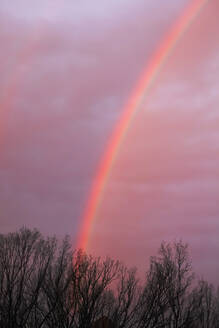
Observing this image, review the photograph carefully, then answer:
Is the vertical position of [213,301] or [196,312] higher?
[213,301]

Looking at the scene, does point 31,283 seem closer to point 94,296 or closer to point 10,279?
point 10,279

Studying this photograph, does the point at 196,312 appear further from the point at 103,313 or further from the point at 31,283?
the point at 31,283

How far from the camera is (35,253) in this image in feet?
119

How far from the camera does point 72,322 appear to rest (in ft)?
120

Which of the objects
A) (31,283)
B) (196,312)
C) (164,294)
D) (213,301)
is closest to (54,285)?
(31,283)

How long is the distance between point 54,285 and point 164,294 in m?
10.8

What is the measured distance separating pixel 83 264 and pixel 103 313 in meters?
6.70

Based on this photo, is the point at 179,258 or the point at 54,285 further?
the point at 179,258

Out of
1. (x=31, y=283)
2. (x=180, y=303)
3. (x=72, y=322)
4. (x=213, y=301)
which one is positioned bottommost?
(x=72, y=322)

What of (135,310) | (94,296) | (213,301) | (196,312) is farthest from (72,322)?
(213,301)

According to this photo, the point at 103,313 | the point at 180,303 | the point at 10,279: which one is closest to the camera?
the point at 10,279

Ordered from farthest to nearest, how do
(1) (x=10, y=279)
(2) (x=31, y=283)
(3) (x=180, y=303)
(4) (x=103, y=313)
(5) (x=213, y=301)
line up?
(5) (x=213, y=301) → (3) (x=180, y=303) → (4) (x=103, y=313) → (2) (x=31, y=283) → (1) (x=10, y=279)

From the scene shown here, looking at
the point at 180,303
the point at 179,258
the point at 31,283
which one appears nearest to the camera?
the point at 31,283

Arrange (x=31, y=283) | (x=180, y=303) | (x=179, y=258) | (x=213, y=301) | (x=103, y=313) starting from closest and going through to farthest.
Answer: (x=31, y=283)
(x=103, y=313)
(x=180, y=303)
(x=179, y=258)
(x=213, y=301)
